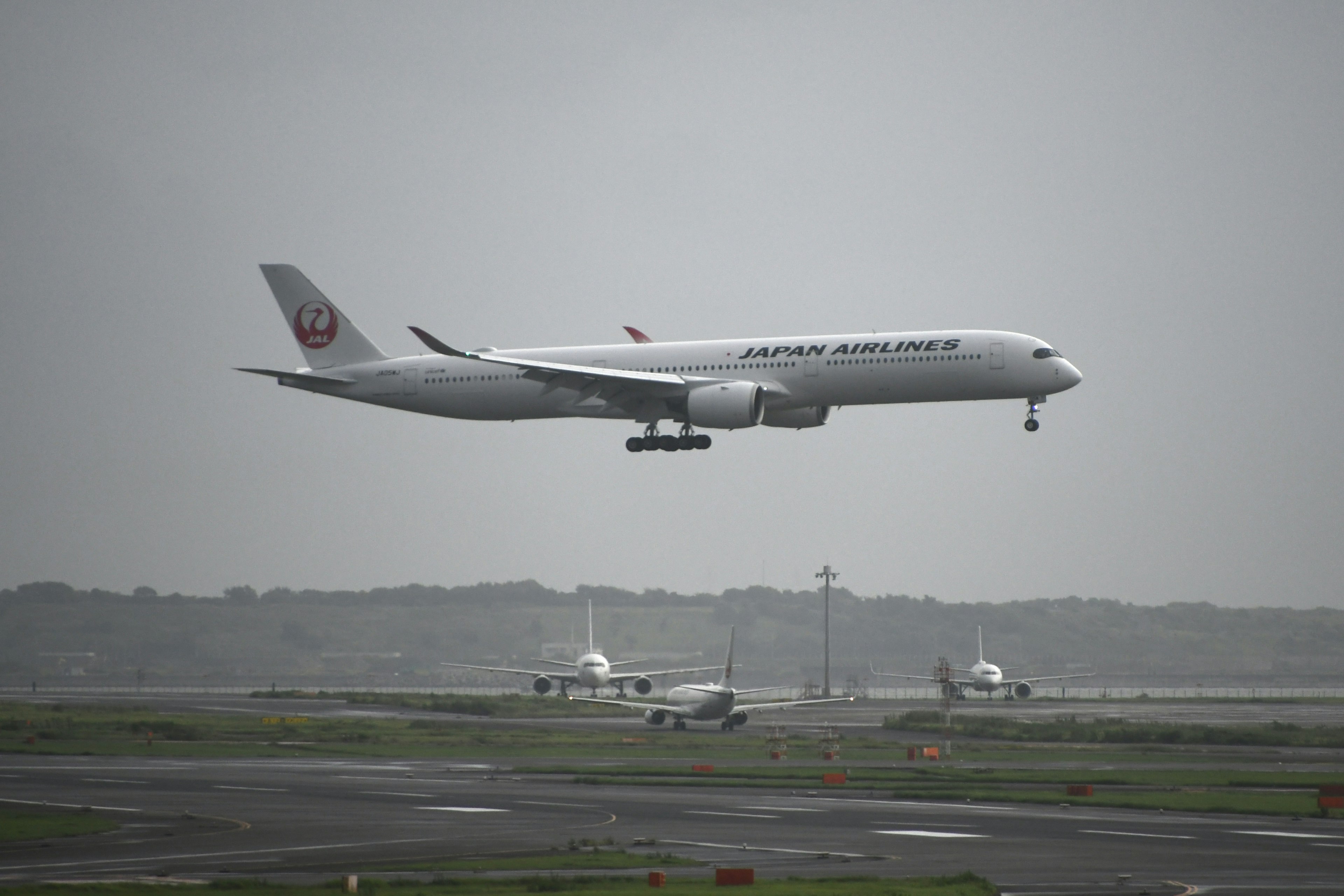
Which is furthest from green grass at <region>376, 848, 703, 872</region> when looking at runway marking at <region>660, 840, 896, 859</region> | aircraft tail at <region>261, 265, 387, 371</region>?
aircraft tail at <region>261, 265, 387, 371</region>

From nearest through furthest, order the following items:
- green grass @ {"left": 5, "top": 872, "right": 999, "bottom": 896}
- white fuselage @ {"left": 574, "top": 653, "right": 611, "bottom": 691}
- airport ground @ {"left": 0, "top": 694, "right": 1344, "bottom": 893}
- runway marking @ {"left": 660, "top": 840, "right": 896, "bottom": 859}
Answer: green grass @ {"left": 5, "top": 872, "right": 999, "bottom": 896}
airport ground @ {"left": 0, "top": 694, "right": 1344, "bottom": 893}
runway marking @ {"left": 660, "top": 840, "right": 896, "bottom": 859}
white fuselage @ {"left": 574, "top": 653, "right": 611, "bottom": 691}

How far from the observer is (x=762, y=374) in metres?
61.6

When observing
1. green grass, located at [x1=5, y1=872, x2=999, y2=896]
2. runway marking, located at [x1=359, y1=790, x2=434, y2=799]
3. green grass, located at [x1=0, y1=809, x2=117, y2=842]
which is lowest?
runway marking, located at [x1=359, y1=790, x2=434, y2=799]

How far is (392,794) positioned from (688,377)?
2414 cm

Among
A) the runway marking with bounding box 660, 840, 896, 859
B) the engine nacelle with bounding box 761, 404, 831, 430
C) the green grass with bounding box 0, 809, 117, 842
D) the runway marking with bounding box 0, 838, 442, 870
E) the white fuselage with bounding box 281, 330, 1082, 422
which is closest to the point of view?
the runway marking with bounding box 0, 838, 442, 870

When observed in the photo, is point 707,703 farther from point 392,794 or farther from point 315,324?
point 392,794

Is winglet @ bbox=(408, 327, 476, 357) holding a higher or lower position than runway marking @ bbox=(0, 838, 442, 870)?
higher

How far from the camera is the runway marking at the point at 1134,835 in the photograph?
35.6m

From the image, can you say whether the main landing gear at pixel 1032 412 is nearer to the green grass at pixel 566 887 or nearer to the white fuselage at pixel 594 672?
the green grass at pixel 566 887

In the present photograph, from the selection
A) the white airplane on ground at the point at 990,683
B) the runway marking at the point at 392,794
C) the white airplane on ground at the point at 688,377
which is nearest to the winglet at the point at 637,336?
the white airplane on ground at the point at 688,377

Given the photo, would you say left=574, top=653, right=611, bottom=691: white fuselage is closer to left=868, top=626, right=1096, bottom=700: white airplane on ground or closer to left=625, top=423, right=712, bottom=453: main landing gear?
left=868, top=626, right=1096, bottom=700: white airplane on ground

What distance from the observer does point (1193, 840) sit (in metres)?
34.9

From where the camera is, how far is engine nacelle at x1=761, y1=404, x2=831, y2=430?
6444 centimetres

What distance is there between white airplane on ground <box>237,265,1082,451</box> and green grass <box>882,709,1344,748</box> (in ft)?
79.9
